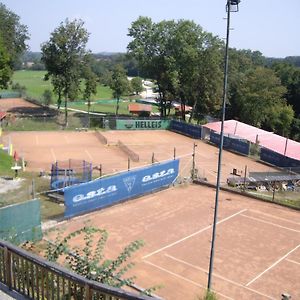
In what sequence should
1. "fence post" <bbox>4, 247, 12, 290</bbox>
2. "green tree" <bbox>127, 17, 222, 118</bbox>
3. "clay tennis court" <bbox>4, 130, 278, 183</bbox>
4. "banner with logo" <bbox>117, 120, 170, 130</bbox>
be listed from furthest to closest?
"green tree" <bbox>127, 17, 222, 118</bbox>
"banner with logo" <bbox>117, 120, 170, 130</bbox>
"clay tennis court" <bbox>4, 130, 278, 183</bbox>
"fence post" <bbox>4, 247, 12, 290</bbox>

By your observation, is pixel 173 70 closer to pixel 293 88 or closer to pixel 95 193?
pixel 293 88

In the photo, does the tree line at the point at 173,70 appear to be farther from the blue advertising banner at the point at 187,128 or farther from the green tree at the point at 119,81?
the blue advertising banner at the point at 187,128

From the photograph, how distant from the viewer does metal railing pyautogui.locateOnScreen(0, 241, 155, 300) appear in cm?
633

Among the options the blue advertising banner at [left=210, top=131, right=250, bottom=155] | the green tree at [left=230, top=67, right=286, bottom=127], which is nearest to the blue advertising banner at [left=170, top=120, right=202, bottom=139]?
the blue advertising banner at [left=210, top=131, right=250, bottom=155]

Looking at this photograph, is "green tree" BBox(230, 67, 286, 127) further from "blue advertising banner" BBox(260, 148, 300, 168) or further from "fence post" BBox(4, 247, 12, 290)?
"fence post" BBox(4, 247, 12, 290)

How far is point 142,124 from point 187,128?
19.0ft

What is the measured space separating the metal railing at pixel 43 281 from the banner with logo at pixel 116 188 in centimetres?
1304

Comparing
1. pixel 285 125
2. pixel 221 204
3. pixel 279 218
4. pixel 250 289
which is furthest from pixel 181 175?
pixel 285 125

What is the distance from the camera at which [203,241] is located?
20266 mm

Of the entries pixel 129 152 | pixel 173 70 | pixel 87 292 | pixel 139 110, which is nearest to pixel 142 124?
pixel 173 70

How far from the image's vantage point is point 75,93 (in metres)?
55.2

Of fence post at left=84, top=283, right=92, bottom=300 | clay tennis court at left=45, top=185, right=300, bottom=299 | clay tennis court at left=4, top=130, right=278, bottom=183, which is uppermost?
fence post at left=84, top=283, right=92, bottom=300

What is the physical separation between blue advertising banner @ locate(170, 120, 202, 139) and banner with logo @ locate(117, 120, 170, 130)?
1023 mm

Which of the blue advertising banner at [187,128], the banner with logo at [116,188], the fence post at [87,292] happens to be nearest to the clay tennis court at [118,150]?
the blue advertising banner at [187,128]
